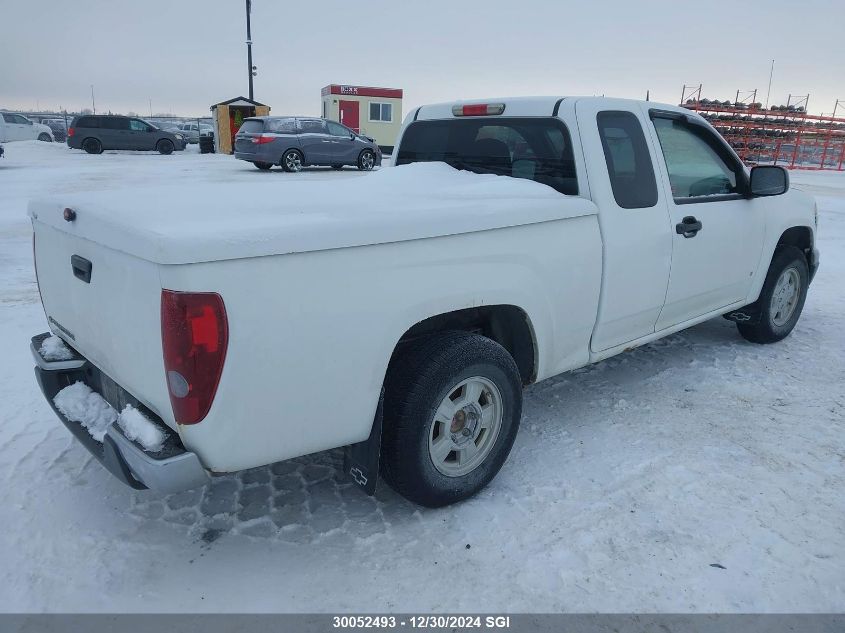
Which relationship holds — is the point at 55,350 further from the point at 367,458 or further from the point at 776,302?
the point at 776,302

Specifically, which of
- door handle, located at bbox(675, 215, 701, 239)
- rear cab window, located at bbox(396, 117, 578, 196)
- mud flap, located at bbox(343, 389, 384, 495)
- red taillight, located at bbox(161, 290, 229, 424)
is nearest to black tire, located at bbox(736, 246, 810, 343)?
door handle, located at bbox(675, 215, 701, 239)

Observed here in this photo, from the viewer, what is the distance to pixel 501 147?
12.7 feet

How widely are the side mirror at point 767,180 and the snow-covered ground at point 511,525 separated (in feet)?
4.61

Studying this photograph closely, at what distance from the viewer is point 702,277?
4.16 meters

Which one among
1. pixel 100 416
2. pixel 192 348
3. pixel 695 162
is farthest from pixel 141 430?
pixel 695 162

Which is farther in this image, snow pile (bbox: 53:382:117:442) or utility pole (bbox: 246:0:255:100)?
utility pole (bbox: 246:0:255:100)

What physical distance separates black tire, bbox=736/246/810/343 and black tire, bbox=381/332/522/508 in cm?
306

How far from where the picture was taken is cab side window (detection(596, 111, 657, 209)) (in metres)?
3.52

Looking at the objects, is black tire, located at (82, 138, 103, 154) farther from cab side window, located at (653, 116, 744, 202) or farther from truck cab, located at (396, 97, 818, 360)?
cab side window, located at (653, 116, 744, 202)

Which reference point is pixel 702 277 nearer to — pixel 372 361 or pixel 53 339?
pixel 372 361

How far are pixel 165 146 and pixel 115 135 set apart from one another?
203cm

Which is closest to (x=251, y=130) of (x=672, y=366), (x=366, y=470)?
(x=672, y=366)

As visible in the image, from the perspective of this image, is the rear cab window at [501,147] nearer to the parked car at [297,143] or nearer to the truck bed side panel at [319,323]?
the truck bed side panel at [319,323]
